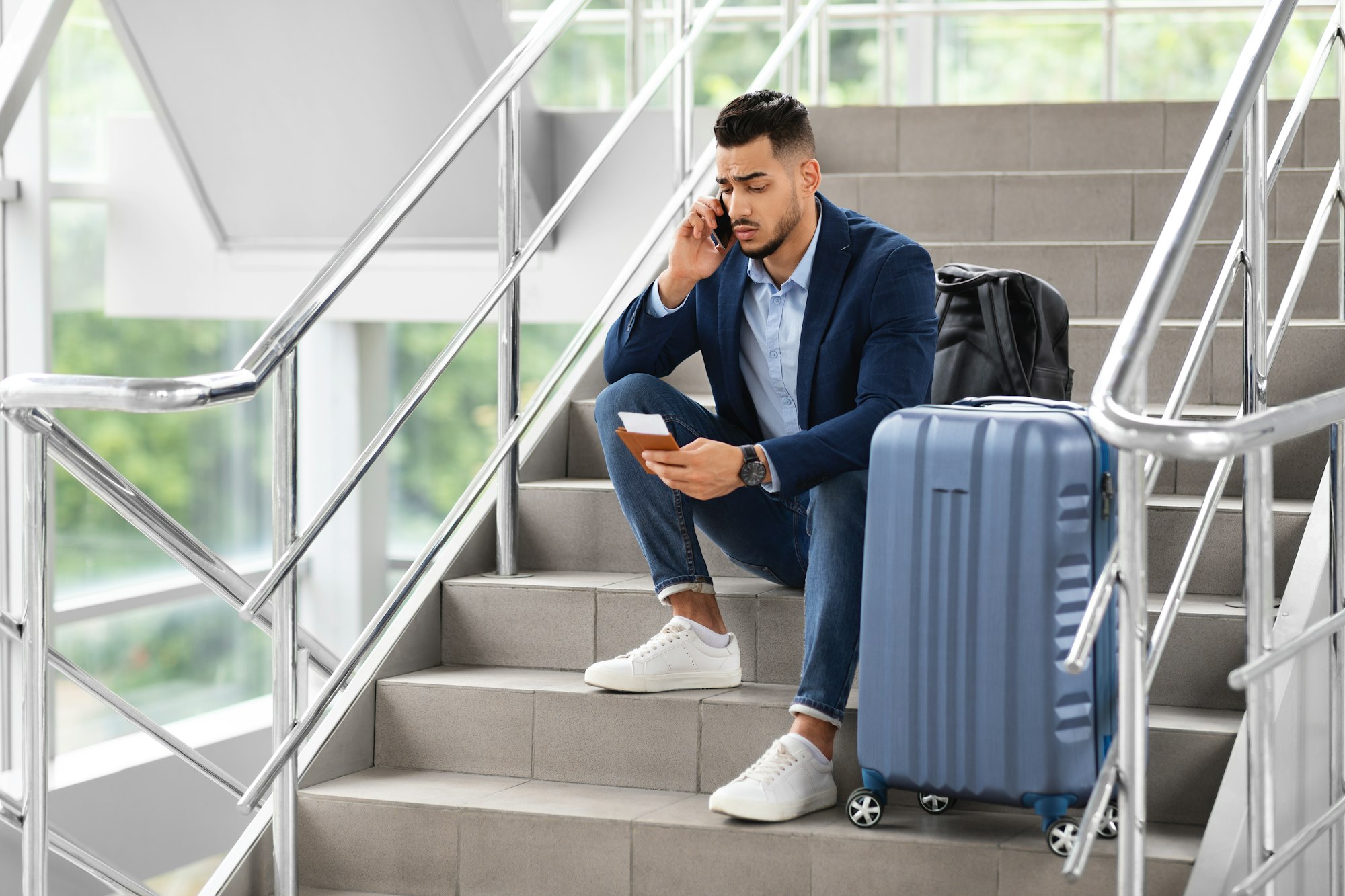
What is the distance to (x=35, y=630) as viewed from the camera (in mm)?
1866

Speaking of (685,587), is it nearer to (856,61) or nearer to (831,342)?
(831,342)

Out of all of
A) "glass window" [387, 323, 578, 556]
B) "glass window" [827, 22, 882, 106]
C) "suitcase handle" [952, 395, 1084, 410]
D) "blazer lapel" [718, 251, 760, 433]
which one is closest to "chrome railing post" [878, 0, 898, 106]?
"glass window" [827, 22, 882, 106]

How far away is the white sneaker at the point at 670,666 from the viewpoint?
2289 millimetres

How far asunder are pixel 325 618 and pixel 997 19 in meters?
3.51

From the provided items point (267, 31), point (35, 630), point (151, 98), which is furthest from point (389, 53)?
point (35, 630)

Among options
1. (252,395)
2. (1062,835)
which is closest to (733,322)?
(252,395)

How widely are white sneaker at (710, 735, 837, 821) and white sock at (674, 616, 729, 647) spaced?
278mm

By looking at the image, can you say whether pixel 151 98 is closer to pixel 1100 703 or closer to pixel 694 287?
pixel 694 287

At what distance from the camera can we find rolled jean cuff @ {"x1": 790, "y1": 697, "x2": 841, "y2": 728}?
207cm

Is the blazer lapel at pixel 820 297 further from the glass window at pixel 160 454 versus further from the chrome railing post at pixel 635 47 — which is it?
the glass window at pixel 160 454

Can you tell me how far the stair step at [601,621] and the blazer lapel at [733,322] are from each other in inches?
13.3

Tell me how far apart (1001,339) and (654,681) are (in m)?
0.82

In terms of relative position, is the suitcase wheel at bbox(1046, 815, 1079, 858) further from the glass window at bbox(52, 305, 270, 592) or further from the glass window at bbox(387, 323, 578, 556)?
the glass window at bbox(387, 323, 578, 556)

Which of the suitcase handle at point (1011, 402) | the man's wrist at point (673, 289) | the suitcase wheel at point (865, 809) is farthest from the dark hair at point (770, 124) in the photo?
the suitcase wheel at point (865, 809)
